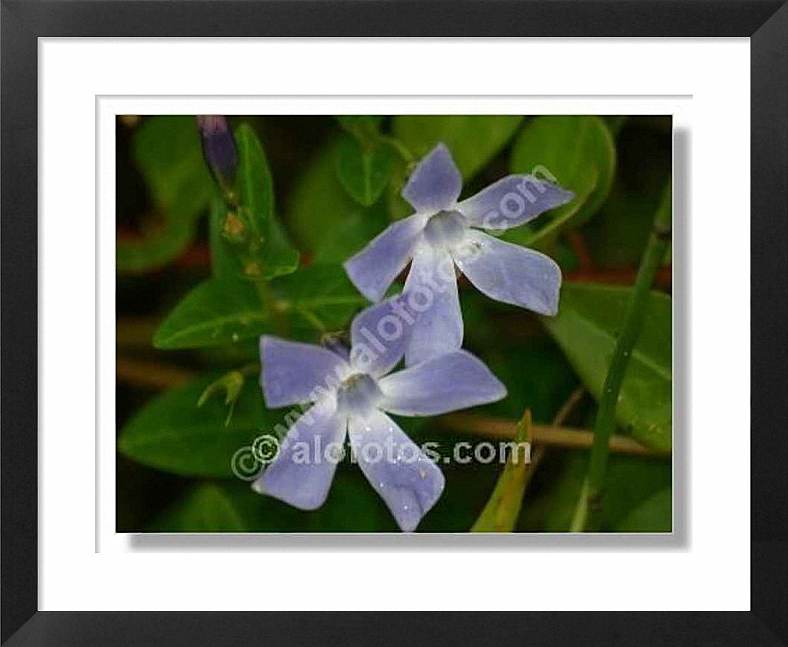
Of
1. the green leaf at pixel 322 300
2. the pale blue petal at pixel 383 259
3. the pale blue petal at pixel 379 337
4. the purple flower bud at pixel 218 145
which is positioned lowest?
the pale blue petal at pixel 379 337

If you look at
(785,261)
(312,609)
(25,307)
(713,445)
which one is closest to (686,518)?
(713,445)

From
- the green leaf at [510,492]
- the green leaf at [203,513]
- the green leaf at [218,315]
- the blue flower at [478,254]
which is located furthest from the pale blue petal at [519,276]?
the green leaf at [203,513]

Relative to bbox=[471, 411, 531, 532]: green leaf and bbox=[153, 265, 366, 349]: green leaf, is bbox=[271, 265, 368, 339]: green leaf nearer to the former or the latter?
→ bbox=[153, 265, 366, 349]: green leaf

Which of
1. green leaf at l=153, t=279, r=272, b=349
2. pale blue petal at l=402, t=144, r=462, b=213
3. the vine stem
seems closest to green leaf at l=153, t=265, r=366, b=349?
green leaf at l=153, t=279, r=272, b=349

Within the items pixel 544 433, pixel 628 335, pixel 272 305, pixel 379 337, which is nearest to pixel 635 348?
pixel 628 335

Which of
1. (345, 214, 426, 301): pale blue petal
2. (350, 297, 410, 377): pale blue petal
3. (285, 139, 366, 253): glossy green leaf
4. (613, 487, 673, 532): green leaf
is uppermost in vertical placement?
(285, 139, 366, 253): glossy green leaf

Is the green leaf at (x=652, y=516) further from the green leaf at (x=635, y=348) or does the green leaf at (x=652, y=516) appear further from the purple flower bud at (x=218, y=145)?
the purple flower bud at (x=218, y=145)
